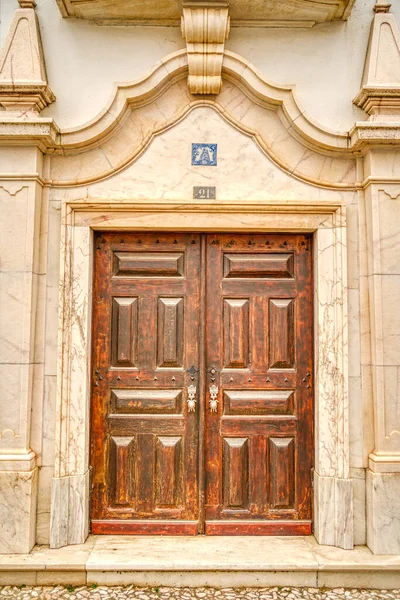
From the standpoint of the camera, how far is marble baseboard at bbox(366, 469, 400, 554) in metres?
3.75

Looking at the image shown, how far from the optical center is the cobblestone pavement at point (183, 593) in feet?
11.2

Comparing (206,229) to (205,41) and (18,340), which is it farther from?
(18,340)

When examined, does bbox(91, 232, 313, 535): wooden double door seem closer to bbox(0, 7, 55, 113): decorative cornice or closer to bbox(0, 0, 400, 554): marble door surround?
bbox(0, 0, 400, 554): marble door surround

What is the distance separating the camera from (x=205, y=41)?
4027mm

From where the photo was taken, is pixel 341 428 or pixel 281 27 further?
pixel 281 27

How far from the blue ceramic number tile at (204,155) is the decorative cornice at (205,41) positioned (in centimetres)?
46

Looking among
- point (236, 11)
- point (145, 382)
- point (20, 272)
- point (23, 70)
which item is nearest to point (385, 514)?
point (145, 382)

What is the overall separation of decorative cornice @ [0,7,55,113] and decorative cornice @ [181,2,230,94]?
1221 mm

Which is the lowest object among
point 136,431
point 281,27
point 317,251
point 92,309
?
point 136,431

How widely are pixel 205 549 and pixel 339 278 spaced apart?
2.40m

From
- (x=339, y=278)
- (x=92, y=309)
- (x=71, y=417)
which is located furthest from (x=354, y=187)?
(x=71, y=417)

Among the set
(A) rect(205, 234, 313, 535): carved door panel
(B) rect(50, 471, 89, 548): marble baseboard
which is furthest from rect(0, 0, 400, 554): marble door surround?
(A) rect(205, 234, 313, 535): carved door panel

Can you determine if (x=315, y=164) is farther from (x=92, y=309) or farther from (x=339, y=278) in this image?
(x=92, y=309)

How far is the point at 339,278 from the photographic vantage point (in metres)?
4.00
